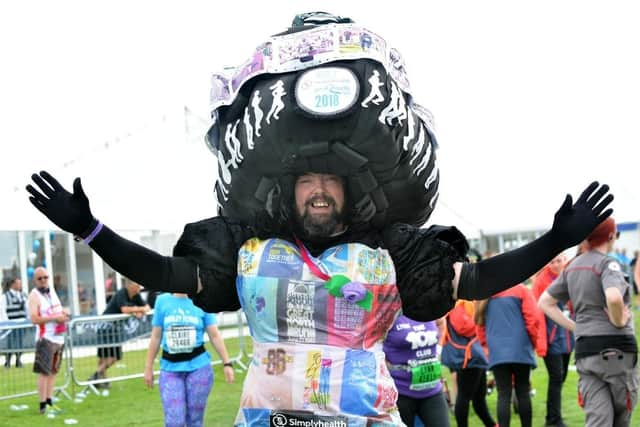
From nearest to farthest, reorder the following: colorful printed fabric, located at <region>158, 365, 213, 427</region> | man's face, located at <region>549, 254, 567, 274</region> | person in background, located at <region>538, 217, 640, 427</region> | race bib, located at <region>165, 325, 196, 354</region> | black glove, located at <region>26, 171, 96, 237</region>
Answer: black glove, located at <region>26, 171, 96, 237</region>, person in background, located at <region>538, 217, 640, 427</region>, colorful printed fabric, located at <region>158, 365, 213, 427</region>, race bib, located at <region>165, 325, 196, 354</region>, man's face, located at <region>549, 254, 567, 274</region>

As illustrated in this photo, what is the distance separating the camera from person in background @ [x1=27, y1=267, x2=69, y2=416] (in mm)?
10664

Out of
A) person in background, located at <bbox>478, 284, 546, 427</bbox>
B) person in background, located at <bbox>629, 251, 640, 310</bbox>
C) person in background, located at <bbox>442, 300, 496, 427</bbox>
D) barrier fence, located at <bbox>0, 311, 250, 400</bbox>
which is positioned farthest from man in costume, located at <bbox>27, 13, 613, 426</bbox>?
barrier fence, located at <bbox>0, 311, 250, 400</bbox>

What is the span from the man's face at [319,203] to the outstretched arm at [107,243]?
1.59 feet

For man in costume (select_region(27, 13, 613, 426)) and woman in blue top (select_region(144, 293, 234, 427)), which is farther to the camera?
woman in blue top (select_region(144, 293, 234, 427))

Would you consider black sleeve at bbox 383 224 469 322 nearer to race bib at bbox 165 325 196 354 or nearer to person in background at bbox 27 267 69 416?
race bib at bbox 165 325 196 354

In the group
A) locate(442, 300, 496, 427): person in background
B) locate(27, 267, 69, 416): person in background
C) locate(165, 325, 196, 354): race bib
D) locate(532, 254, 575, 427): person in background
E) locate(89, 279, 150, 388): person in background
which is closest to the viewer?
locate(165, 325, 196, 354): race bib

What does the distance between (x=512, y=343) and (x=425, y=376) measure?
158cm

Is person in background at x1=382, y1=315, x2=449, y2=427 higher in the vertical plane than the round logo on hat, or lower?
lower

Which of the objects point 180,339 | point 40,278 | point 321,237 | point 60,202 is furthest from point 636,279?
point 60,202

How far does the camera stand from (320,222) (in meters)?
3.35

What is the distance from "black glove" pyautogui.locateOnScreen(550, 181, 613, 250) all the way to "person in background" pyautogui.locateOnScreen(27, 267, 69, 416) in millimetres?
8616

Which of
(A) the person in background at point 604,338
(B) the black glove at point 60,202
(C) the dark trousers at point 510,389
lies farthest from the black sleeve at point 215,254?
(C) the dark trousers at point 510,389

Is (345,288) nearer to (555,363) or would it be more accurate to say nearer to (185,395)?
(185,395)

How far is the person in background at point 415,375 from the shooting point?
19.6 ft
